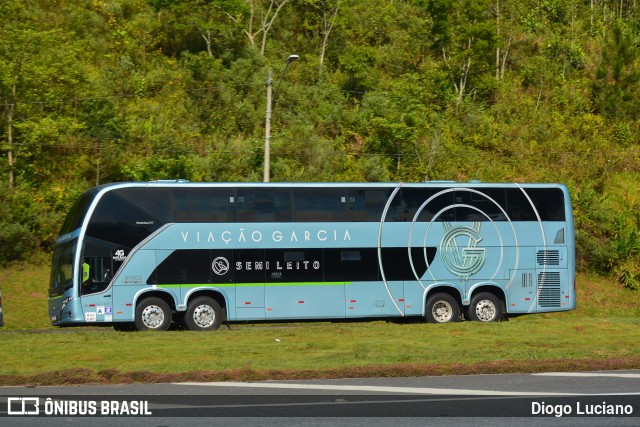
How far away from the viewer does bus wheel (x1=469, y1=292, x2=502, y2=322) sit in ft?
89.4

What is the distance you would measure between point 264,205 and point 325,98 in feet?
85.3

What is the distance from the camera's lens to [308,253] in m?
26.0

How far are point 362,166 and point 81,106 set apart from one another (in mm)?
12836

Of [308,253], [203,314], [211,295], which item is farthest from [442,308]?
[203,314]

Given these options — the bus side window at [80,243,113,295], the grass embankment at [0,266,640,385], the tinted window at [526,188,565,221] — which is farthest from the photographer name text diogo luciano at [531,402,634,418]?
the tinted window at [526,188,565,221]

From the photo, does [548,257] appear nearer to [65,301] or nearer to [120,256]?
[120,256]

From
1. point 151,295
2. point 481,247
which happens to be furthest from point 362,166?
point 151,295

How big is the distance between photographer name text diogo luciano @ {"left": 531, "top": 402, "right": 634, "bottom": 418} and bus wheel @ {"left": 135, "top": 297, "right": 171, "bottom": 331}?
14.7m

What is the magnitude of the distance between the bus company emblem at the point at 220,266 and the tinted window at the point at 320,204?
227cm

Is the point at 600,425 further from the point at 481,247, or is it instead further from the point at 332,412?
the point at 481,247

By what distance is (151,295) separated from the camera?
82.5ft

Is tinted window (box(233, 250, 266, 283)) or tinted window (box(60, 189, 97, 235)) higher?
tinted window (box(60, 189, 97, 235))

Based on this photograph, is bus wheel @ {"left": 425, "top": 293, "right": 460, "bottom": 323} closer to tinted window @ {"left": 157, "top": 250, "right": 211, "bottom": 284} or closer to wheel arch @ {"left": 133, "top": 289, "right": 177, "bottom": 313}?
tinted window @ {"left": 157, "top": 250, "right": 211, "bottom": 284}

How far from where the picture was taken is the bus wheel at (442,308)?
26891 mm
